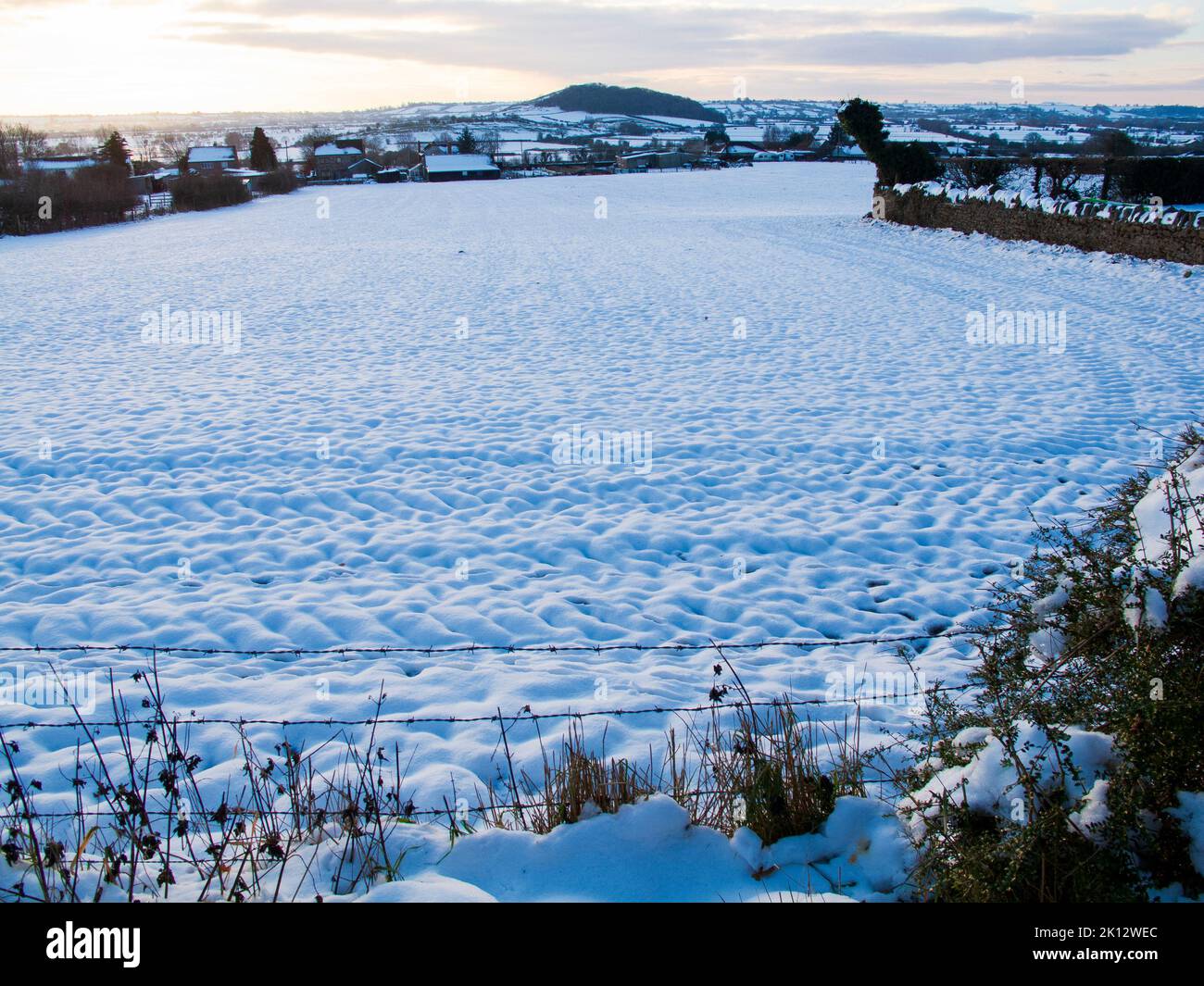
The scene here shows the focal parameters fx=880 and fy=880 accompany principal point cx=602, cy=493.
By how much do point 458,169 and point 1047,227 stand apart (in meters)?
76.7

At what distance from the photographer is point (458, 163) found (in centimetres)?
9300

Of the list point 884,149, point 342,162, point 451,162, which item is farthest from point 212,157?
point 884,149

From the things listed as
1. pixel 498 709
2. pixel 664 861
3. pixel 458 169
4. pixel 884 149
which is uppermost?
pixel 458 169

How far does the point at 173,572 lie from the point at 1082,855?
19.9 feet

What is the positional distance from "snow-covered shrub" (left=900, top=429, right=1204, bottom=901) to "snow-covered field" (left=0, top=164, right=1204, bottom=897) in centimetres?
71

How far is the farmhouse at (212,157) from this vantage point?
322 feet

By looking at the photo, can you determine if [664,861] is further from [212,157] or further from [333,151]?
[333,151]

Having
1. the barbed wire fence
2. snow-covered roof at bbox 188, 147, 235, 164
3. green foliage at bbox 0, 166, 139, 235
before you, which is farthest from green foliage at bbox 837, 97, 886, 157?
snow-covered roof at bbox 188, 147, 235, 164

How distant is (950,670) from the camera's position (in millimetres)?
5262

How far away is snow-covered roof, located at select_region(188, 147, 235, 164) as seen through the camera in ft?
330

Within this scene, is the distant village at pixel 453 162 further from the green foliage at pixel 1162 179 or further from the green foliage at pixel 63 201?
the green foliage at pixel 1162 179

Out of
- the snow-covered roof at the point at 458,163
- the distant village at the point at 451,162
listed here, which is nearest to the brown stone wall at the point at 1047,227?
the distant village at the point at 451,162

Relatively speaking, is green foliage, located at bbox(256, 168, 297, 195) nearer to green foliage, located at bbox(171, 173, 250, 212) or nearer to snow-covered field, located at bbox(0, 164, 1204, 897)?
green foliage, located at bbox(171, 173, 250, 212)
